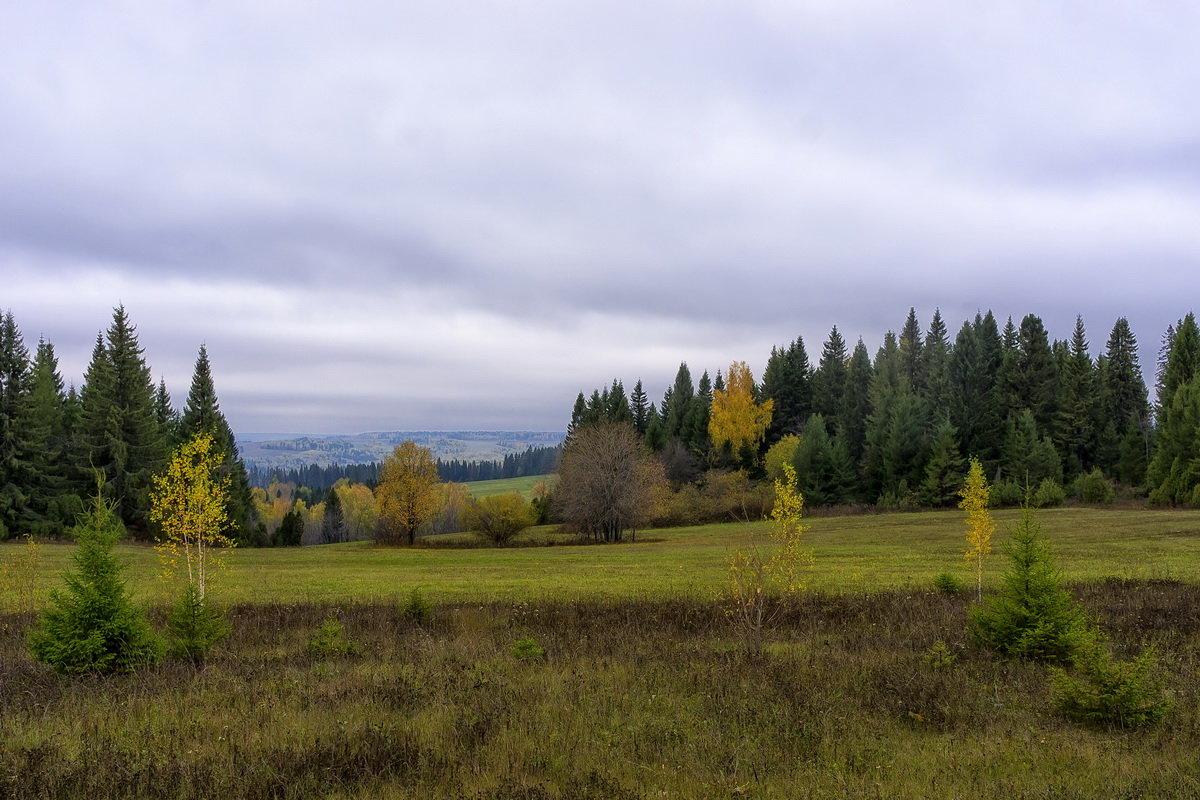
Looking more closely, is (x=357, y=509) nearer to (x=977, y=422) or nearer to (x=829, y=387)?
(x=829, y=387)

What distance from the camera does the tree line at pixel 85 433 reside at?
161 ft

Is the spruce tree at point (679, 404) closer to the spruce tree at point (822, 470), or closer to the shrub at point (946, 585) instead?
the spruce tree at point (822, 470)

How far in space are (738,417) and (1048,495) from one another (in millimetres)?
34824

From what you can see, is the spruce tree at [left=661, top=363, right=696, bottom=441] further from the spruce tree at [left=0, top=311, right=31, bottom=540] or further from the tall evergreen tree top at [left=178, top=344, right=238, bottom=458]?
the spruce tree at [left=0, top=311, right=31, bottom=540]

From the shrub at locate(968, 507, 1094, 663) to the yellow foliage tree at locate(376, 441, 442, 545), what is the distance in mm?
56994

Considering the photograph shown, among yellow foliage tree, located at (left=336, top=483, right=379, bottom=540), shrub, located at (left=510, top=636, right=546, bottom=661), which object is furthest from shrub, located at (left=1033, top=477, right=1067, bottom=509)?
yellow foliage tree, located at (left=336, top=483, right=379, bottom=540)

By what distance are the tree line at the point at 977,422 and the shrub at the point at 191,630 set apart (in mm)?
57414

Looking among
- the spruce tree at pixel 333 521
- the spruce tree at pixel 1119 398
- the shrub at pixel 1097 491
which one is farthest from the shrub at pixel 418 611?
the spruce tree at pixel 333 521

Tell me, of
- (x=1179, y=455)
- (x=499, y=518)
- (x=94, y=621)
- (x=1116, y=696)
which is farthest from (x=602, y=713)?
(x=1179, y=455)

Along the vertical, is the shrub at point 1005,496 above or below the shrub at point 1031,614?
below

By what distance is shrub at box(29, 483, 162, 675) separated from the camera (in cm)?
1063

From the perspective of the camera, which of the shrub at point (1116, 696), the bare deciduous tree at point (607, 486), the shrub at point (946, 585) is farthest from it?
the bare deciduous tree at point (607, 486)

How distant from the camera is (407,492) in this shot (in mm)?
63844

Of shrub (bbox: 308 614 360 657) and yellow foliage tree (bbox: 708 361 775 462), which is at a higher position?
yellow foliage tree (bbox: 708 361 775 462)
